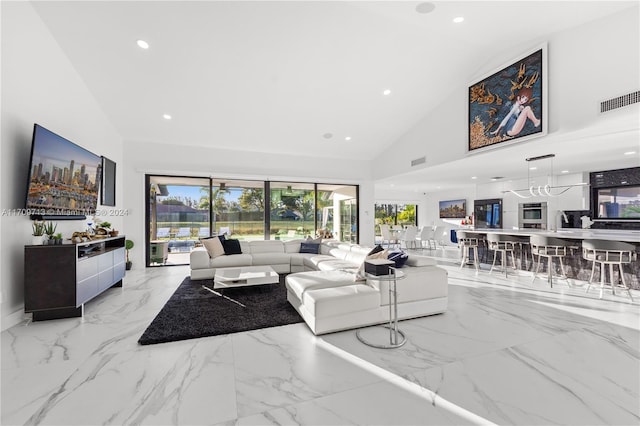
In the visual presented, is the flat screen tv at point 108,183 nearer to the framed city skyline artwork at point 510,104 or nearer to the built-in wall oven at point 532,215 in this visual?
the framed city skyline artwork at point 510,104

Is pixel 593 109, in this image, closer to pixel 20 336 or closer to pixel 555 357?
pixel 555 357

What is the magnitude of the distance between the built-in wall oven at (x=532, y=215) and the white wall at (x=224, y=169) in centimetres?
426

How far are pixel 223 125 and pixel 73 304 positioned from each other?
4235 mm

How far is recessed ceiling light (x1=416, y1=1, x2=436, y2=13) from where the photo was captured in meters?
3.48

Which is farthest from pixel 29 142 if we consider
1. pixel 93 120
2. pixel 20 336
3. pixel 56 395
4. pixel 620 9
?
pixel 620 9

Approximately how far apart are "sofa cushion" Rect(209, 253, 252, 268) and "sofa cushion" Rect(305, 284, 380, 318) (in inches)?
105

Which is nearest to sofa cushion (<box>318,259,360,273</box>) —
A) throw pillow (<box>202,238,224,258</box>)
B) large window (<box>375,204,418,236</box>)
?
throw pillow (<box>202,238,224,258</box>)

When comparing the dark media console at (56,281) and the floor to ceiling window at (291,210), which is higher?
the floor to ceiling window at (291,210)

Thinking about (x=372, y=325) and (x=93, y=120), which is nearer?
(x=372, y=325)

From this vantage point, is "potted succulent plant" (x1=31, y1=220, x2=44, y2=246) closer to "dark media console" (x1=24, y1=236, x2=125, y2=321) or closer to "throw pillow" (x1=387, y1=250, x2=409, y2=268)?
"dark media console" (x1=24, y1=236, x2=125, y2=321)

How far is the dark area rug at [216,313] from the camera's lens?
9.50 feet

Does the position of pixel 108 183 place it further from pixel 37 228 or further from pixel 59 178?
pixel 37 228

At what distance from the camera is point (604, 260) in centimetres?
422

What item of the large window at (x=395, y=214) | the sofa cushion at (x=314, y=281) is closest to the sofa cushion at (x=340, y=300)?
the sofa cushion at (x=314, y=281)
